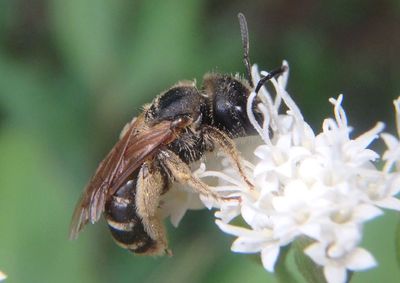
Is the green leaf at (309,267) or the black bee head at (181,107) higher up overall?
the black bee head at (181,107)

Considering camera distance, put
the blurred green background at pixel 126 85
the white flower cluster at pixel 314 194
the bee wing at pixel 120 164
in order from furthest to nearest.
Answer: the blurred green background at pixel 126 85 → the bee wing at pixel 120 164 → the white flower cluster at pixel 314 194

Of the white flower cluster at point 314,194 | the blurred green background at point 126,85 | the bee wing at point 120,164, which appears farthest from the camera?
the blurred green background at point 126,85

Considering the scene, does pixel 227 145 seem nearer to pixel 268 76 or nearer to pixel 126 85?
pixel 268 76

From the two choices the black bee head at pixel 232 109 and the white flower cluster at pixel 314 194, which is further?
the black bee head at pixel 232 109

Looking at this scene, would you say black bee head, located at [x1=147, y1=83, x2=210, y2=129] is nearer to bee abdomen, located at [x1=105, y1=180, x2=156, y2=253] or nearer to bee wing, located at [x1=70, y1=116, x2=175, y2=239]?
bee wing, located at [x1=70, y1=116, x2=175, y2=239]

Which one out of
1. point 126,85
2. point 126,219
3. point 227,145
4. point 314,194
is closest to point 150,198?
point 126,219

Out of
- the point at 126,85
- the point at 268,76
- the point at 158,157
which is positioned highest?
the point at 268,76

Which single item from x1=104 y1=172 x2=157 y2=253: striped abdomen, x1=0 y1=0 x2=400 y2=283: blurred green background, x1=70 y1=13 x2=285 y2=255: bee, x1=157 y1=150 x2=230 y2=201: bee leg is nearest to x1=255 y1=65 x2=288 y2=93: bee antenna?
x1=70 y1=13 x2=285 y2=255: bee

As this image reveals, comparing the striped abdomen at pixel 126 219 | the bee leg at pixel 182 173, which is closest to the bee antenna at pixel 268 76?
the bee leg at pixel 182 173

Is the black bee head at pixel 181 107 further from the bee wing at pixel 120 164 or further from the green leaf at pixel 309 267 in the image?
the green leaf at pixel 309 267
